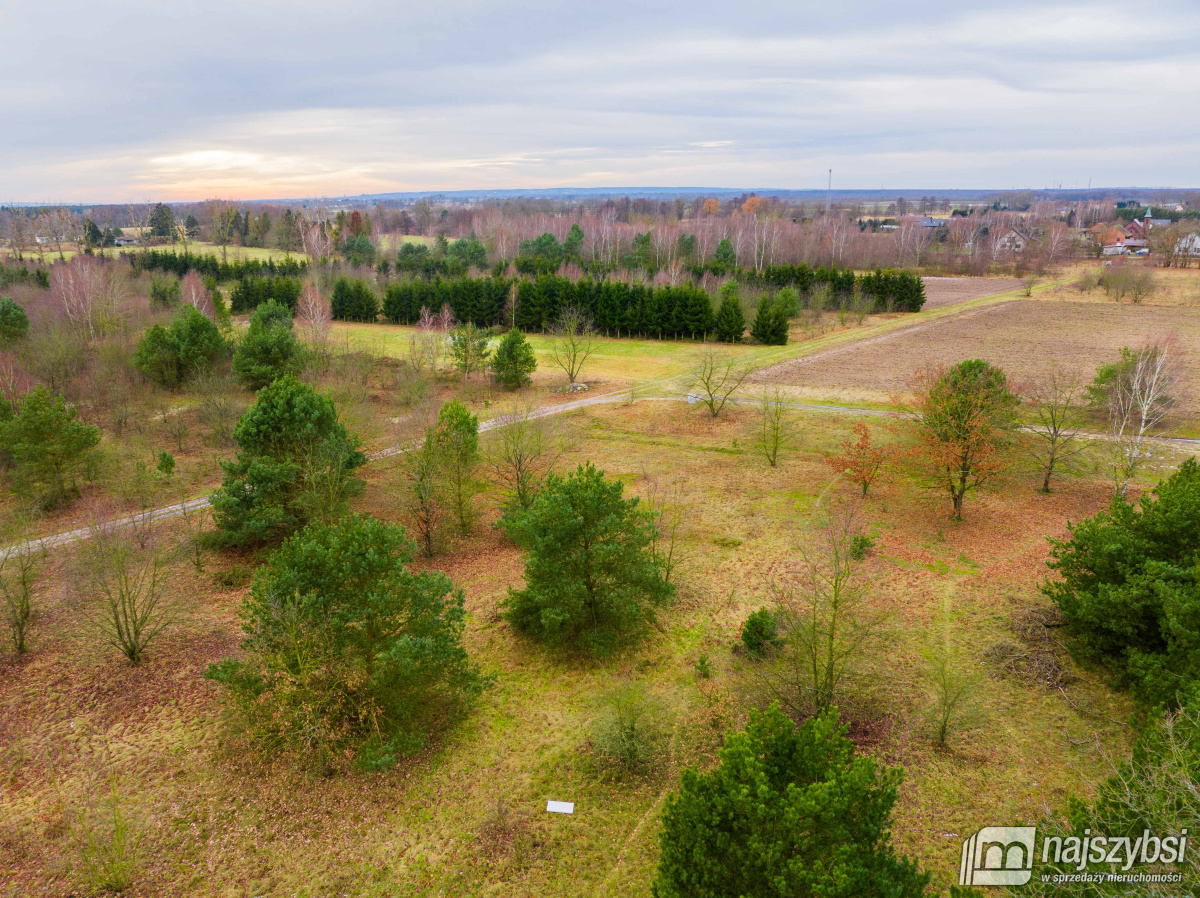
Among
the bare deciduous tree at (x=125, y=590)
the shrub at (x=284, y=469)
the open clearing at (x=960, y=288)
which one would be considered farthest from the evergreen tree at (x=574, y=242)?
the bare deciduous tree at (x=125, y=590)

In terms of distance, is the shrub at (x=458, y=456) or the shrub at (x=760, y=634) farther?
the shrub at (x=458, y=456)

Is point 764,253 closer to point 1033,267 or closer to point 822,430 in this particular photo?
point 1033,267

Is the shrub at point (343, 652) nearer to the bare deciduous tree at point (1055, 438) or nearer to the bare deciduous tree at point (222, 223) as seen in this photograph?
the bare deciduous tree at point (1055, 438)

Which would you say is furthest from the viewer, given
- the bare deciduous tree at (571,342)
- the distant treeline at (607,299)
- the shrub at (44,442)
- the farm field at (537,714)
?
the distant treeline at (607,299)

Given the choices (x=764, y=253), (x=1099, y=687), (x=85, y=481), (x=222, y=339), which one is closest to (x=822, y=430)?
(x=1099, y=687)

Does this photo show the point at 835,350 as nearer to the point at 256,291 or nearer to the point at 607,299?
the point at 607,299

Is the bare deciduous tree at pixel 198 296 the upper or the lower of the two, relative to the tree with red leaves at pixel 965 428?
upper

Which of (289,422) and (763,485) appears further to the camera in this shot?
(763,485)
